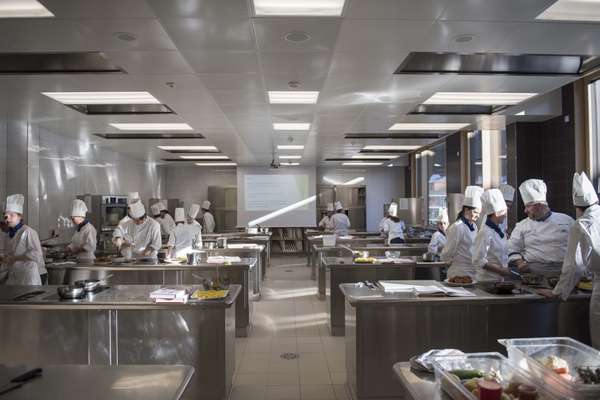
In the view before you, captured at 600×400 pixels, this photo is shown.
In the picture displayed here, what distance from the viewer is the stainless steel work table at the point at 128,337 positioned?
3.03m

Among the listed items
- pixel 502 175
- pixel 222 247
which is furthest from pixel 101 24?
pixel 502 175

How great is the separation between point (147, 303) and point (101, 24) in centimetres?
196

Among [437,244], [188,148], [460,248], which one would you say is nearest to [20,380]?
[460,248]

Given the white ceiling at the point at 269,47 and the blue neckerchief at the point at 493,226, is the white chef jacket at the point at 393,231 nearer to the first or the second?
the white ceiling at the point at 269,47

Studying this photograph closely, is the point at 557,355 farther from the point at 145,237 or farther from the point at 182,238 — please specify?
the point at 182,238

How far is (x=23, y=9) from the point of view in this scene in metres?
2.71

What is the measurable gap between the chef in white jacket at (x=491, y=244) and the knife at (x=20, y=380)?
3206 millimetres

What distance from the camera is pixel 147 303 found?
2943 mm

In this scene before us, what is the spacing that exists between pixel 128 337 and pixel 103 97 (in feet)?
9.91

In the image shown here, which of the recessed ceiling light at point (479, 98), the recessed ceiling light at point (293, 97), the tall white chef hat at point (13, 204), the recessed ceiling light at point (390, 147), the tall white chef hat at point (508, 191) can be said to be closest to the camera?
the tall white chef hat at point (13, 204)

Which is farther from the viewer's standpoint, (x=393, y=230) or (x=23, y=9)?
(x=393, y=230)

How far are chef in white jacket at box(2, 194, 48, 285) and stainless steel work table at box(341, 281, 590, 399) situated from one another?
11.4ft

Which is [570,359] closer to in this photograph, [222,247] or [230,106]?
[230,106]

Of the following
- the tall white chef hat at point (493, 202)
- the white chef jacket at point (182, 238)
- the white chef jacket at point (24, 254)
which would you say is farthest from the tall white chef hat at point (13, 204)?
the tall white chef hat at point (493, 202)
